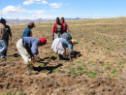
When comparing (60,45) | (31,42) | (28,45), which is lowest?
(60,45)

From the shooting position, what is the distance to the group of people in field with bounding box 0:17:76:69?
19.9 feet

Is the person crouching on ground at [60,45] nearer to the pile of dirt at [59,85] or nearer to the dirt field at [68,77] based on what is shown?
the dirt field at [68,77]

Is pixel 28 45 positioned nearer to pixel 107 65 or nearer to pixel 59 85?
pixel 59 85

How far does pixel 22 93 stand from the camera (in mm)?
5047

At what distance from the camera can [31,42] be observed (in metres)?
6.18

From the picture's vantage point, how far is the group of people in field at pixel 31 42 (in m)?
6.08

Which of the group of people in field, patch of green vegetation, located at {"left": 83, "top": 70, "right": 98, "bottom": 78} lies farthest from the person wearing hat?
patch of green vegetation, located at {"left": 83, "top": 70, "right": 98, "bottom": 78}

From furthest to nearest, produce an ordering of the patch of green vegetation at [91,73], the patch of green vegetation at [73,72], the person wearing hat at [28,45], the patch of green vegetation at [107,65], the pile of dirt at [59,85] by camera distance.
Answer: the patch of green vegetation at [107,65]
the patch of green vegetation at [73,72]
the patch of green vegetation at [91,73]
the person wearing hat at [28,45]
the pile of dirt at [59,85]

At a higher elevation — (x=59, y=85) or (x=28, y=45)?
(x=28, y=45)

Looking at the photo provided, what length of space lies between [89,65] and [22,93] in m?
3.67

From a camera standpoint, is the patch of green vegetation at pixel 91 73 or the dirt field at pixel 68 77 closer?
the dirt field at pixel 68 77

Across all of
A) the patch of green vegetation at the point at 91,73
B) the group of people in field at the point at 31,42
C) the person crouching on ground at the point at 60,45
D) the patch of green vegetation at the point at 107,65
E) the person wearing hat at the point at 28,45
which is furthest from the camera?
the person crouching on ground at the point at 60,45

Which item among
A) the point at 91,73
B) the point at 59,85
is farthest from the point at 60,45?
the point at 59,85

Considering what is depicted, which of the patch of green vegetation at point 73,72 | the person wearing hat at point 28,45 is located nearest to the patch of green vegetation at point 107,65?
the patch of green vegetation at point 73,72
